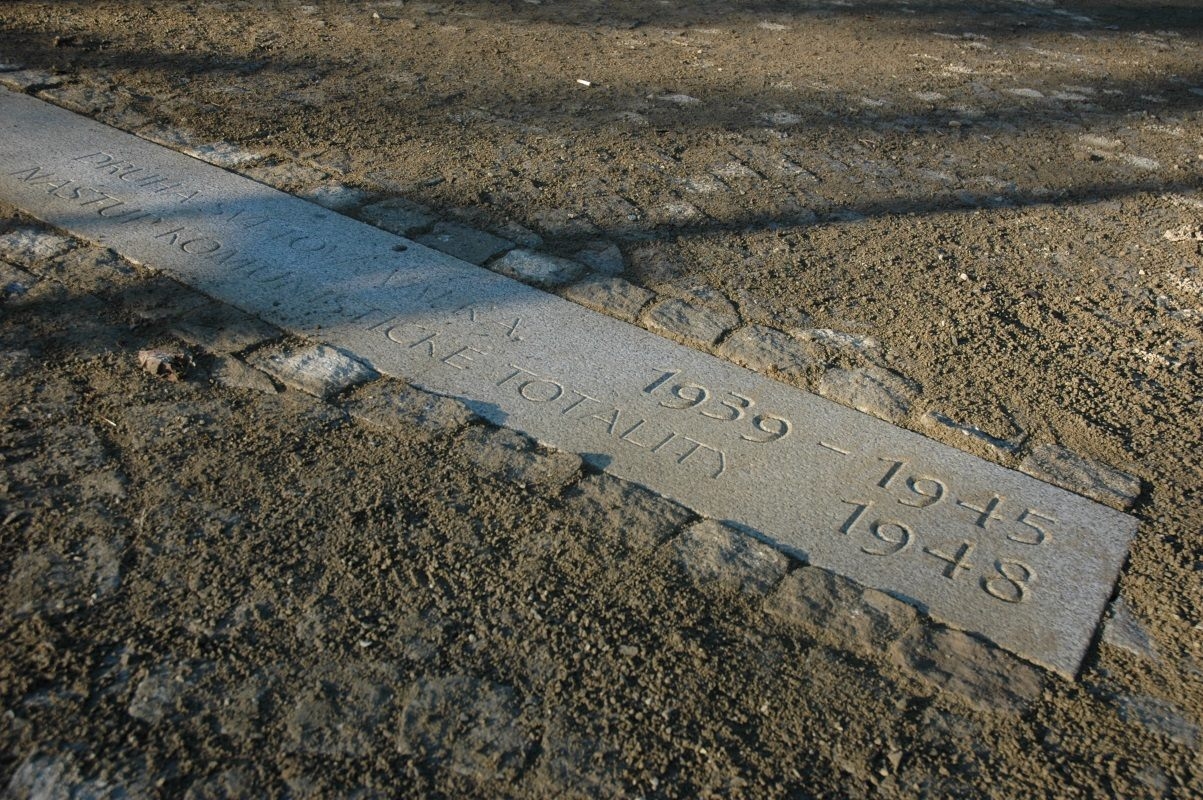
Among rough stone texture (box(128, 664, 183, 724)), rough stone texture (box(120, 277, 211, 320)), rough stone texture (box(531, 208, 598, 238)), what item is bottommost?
rough stone texture (box(128, 664, 183, 724))

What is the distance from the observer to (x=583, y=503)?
286 cm

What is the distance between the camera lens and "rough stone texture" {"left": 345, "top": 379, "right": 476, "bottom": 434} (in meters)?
3.14

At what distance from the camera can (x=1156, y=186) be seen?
5.15 metres

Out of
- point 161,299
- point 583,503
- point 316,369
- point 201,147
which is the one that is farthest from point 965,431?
point 201,147

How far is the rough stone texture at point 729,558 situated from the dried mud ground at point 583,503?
1 centimetres

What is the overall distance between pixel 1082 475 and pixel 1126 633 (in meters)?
0.65

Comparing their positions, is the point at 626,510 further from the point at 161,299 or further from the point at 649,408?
the point at 161,299

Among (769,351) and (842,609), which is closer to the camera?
(842,609)

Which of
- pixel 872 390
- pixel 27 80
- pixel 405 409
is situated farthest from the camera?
pixel 27 80

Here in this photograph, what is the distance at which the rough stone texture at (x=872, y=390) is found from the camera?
132 inches

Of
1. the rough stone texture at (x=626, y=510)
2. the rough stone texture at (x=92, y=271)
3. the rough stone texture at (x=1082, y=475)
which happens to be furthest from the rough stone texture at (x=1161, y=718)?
the rough stone texture at (x=92, y=271)

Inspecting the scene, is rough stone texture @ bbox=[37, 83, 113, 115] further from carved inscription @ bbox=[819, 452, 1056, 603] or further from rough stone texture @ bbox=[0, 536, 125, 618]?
carved inscription @ bbox=[819, 452, 1056, 603]

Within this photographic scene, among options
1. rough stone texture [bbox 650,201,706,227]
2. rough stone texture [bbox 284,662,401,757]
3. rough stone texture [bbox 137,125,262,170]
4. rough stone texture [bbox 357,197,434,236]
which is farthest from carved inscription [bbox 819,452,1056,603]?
rough stone texture [bbox 137,125,262,170]

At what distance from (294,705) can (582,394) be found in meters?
1.45
